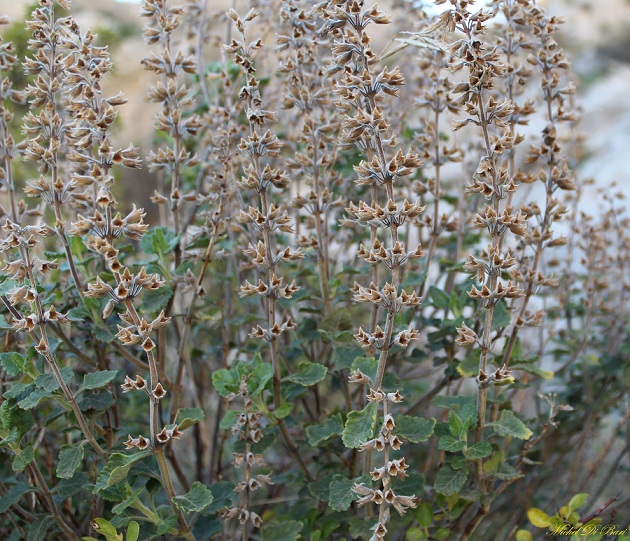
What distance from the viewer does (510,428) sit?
1.53 meters

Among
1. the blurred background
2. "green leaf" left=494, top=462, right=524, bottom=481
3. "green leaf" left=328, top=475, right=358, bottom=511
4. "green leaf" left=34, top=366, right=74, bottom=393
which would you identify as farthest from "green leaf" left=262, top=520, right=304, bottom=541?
the blurred background

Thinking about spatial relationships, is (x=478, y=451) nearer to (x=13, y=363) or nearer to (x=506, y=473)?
(x=506, y=473)

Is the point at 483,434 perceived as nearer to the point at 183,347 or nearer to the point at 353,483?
the point at 353,483

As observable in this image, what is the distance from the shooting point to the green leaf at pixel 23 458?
1.50m

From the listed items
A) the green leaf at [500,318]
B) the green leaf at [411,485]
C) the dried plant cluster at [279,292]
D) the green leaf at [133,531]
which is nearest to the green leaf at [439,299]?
the dried plant cluster at [279,292]

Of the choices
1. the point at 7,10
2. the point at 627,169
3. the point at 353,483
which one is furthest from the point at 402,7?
the point at 7,10

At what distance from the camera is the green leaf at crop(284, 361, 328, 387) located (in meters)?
1.62

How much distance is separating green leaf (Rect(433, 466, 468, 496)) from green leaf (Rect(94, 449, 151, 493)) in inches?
→ 26.8

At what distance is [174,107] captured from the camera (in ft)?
5.77

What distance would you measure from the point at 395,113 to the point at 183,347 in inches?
45.0

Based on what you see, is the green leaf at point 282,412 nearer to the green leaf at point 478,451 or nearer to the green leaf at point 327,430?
the green leaf at point 327,430

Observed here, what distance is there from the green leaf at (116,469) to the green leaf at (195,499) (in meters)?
0.14

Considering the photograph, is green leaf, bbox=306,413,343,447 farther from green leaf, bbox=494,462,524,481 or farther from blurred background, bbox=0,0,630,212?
blurred background, bbox=0,0,630,212

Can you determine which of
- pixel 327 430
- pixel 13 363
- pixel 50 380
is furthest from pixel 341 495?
pixel 13 363
